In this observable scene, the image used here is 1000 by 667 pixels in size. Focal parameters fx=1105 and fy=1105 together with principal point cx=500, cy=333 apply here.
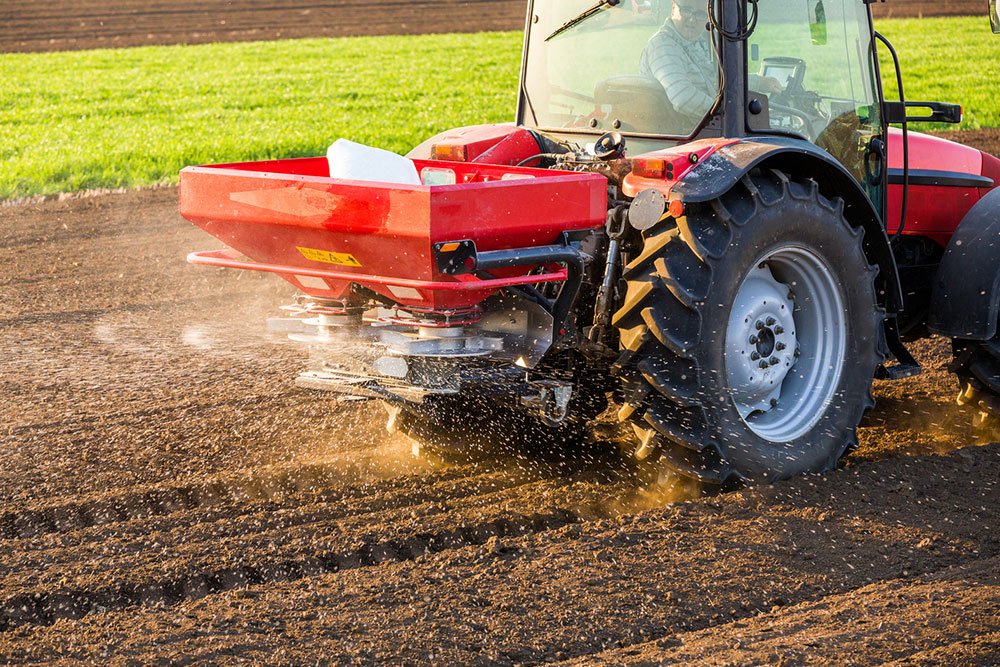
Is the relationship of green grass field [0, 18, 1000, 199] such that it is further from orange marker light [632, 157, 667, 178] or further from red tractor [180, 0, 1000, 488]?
orange marker light [632, 157, 667, 178]

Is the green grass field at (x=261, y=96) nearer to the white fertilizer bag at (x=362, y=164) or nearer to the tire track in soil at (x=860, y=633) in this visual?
the white fertilizer bag at (x=362, y=164)

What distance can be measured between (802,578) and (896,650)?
50 centimetres

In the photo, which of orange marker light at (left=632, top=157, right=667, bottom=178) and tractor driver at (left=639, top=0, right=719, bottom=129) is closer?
orange marker light at (left=632, top=157, right=667, bottom=178)

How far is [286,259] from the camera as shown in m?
3.85

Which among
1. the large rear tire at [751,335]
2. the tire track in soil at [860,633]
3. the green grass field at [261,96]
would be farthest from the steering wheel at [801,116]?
the green grass field at [261,96]

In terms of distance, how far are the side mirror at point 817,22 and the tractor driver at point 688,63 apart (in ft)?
1.02

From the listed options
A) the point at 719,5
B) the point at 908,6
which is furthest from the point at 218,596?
the point at 908,6

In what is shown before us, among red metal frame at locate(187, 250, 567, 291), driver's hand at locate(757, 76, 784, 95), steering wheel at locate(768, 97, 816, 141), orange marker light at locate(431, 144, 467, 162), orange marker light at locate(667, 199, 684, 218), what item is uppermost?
driver's hand at locate(757, 76, 784, 95)

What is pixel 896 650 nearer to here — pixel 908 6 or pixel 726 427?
pixel 726 427

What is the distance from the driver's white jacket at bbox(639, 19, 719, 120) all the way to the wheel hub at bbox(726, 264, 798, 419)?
67 centimetres

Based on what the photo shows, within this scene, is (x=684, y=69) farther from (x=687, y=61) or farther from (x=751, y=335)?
(x=751, y=335)

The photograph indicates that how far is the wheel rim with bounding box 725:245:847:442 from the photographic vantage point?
4035 mm

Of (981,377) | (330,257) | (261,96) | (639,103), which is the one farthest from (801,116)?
(261,96)

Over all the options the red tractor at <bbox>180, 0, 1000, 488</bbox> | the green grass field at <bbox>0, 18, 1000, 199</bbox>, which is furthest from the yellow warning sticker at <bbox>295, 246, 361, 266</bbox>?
the green grass field at <bbox>0, 18, 1000, 199</bbox>
